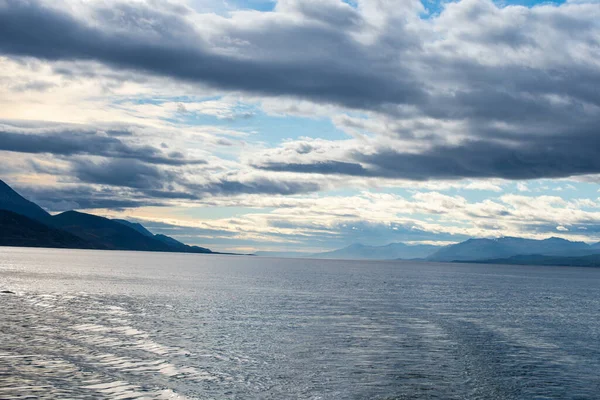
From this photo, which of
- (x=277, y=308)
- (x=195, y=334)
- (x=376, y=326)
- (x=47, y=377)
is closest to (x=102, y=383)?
(x=47, y=377)

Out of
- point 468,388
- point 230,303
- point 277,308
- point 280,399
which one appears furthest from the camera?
point 230,303

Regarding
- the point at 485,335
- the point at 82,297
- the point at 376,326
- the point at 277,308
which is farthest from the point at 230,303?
the point at 485,335

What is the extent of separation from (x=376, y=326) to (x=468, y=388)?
108 feet

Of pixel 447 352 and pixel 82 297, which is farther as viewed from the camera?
pixel 82 297

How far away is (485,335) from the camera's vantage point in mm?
70312

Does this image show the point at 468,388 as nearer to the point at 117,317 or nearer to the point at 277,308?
the point at 117,317

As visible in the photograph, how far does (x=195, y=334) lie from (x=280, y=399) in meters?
27.8

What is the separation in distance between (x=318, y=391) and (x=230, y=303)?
65.2 meters

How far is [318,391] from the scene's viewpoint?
4069 centimetres

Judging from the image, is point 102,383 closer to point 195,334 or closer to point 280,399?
point 280,399

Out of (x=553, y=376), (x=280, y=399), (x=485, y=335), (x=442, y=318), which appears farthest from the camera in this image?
(x=442, y=318)

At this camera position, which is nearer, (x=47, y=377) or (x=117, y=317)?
(x=47, y=377)

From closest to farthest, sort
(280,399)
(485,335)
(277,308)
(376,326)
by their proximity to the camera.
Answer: (280,399)
(485,335)
(376,326)
(277,308)

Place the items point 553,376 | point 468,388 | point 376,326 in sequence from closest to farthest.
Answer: point 468,388 < point 553,376 < point 376,326
